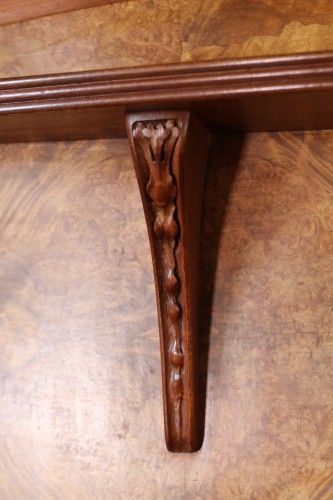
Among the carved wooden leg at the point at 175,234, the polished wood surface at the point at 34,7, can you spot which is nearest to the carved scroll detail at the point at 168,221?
the carved wooden leg at the point at 175,234

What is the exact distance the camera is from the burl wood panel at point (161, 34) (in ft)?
4.03

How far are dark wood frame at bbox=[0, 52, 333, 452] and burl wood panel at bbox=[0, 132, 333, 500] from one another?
7cm

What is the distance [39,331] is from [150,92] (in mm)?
616

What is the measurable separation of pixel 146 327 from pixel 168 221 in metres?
0.29

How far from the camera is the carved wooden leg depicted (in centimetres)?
117

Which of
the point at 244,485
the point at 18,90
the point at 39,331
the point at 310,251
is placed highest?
the point at 18,90

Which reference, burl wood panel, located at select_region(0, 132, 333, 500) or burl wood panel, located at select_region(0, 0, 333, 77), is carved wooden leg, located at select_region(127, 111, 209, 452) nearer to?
burl wood panel, located at select_region(0, 132, 333, 500)

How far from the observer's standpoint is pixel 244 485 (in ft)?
4.32

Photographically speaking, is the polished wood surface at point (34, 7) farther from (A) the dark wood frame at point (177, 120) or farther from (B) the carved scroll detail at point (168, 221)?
(B) the carved scroll detail at point (168, 221)

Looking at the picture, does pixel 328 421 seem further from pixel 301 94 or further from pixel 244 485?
pixel 301 94

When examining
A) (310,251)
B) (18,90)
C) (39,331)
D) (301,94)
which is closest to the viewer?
(301,94)

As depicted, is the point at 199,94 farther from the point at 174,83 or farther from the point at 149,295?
the point at 149,295

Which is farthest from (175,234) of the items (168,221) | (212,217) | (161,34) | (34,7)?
(34,7)

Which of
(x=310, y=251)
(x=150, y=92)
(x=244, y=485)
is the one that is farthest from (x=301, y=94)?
(x=244, y=485)
